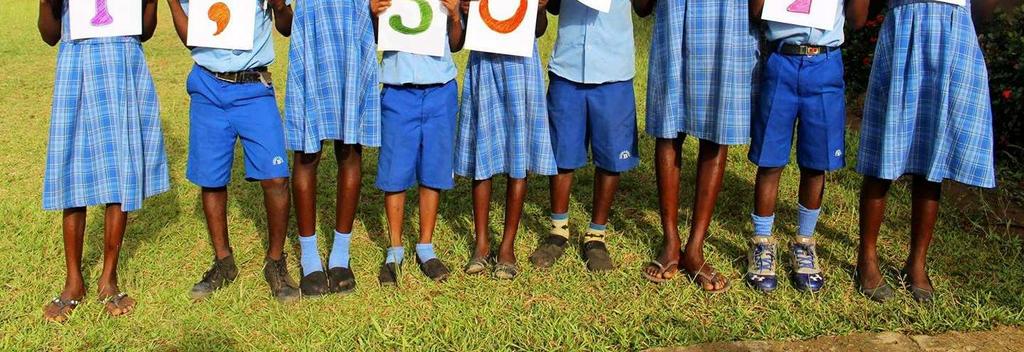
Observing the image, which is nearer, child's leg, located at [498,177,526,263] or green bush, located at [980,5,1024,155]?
child's leg, located at [498,177,526,263]

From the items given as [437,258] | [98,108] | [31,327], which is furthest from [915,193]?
[31,327]

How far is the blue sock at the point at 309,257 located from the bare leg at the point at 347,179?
0.47 feet

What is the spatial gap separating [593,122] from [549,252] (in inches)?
25.6

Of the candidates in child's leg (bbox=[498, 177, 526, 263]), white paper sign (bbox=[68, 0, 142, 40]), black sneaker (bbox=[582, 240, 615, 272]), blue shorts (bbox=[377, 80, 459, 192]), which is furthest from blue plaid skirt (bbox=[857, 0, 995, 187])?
white paper sign (bbox=[68, 0, 142, 40])

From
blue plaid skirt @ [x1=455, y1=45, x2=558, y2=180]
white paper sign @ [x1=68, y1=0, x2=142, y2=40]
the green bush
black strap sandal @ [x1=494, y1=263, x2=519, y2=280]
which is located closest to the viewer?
white paper sign @ [x1=68, y1=0, x2=142, y2=40]

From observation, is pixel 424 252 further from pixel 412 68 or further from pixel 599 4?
pixel 599 4

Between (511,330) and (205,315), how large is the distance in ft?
4.02

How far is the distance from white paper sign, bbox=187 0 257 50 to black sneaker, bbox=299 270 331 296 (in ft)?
3.21

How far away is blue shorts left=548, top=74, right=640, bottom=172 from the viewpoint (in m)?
3.77

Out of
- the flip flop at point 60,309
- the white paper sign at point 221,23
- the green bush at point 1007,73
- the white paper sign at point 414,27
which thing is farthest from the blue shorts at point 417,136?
the green bush at point 1007,73

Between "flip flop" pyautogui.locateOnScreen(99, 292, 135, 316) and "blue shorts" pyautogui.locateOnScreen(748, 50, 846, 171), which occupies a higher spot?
"blue shorts" pyautogui.locateOnScreen(748, 50, 846, 171)

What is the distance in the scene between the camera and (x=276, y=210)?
144 inches

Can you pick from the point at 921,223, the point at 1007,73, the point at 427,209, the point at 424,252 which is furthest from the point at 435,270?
the point at 1007,73

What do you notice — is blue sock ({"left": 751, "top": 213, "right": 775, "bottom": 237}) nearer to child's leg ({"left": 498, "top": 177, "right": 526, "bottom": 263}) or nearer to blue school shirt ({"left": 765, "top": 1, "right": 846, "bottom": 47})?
blue school shirt ({"left": 765, "top": 1, "right": 846, "bottom": 47})
